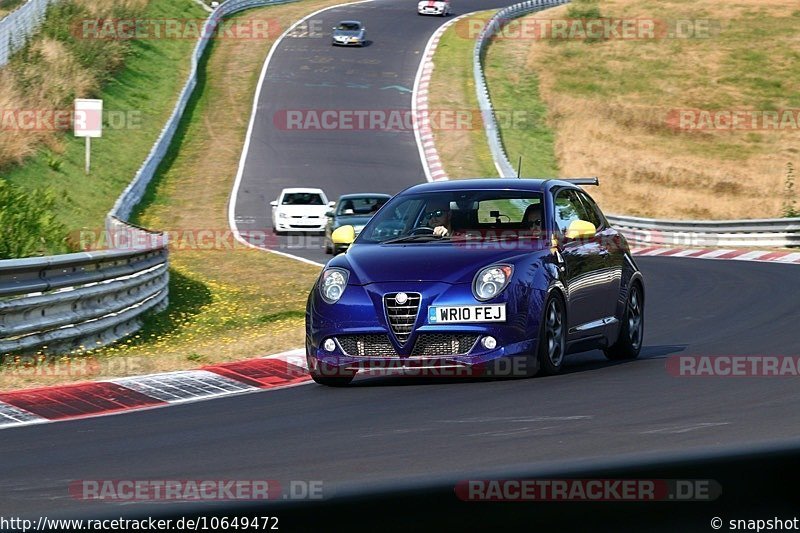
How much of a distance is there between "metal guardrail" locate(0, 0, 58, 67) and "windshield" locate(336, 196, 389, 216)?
11950mm

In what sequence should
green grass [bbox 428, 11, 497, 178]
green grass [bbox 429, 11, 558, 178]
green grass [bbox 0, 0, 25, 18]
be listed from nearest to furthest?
green grass [bbox 428, 11, 497, 178], green grass [bbox 429, 11, 558, 178], green grass [bbox 0, 0, 25, 18]

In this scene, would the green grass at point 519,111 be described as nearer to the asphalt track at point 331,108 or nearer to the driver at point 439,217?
the asphalt track at point 331,108

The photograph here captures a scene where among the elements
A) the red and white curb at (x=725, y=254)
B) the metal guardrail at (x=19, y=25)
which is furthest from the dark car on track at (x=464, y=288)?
the metal guardrail at (x=19, y=25)

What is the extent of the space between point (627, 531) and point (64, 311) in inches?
411

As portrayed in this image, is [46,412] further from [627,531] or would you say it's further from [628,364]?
[627,531]

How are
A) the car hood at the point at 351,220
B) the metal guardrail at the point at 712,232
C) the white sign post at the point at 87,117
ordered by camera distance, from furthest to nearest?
1. the white sign post at the point at 87,117
2. the metal guardrail at the point at 712,232
3. the car hood at the point at 351,220

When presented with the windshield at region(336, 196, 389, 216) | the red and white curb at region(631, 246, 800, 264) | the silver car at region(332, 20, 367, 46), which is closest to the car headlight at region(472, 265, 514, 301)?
the red and white curb at region(631, 246, 800, 264)

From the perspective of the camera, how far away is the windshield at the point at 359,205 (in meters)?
30.1

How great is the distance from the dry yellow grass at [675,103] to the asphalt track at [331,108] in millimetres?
5787

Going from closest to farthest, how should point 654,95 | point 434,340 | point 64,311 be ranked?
point 434,340 → point 64,311 → point 654,95

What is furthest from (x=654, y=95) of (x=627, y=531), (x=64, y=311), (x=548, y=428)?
(x=627, y=531)

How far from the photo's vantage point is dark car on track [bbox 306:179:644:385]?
10.1m

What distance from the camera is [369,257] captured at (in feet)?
34.9

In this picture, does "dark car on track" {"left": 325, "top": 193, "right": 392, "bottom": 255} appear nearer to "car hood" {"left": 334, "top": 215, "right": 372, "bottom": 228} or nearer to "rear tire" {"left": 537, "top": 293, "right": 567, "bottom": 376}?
"car hood" {"left": 334, "top": 215, "right": 372, "bottom": 228}
